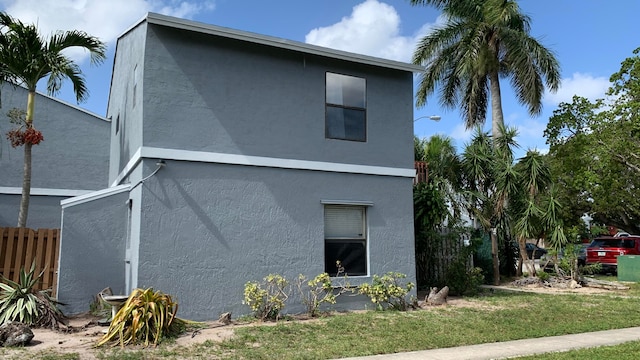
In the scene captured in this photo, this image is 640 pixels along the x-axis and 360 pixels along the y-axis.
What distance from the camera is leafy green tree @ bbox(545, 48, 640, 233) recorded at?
76.1 ft

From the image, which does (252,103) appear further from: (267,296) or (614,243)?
(614,243)

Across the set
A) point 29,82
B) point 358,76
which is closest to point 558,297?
point 358,76

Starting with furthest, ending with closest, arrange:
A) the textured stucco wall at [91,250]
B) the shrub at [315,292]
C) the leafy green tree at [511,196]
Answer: the leafy green tree at [511,196], the shrub at [315,292], the textured stucco wall at [91,250]

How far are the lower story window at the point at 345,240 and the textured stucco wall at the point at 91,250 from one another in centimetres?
416

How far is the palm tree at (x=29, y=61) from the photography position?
1135cm

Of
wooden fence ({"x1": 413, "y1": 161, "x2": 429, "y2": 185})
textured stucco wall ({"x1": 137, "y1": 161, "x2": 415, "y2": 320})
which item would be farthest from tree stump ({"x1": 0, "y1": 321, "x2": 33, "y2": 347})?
wooden fence ({"x1": 413, "y1": 161, "x2": 429, "y2": 185})

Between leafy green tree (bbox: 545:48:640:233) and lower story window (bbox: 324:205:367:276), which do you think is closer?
lower story window (bbox: 324:205:367:276)

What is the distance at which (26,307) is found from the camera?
29.0 ft

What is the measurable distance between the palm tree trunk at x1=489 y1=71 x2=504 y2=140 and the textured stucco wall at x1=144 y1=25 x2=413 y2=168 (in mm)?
9736

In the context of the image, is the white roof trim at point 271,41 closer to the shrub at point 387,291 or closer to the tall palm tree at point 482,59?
the shrub at point 387,291

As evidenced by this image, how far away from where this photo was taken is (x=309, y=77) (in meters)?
11.5

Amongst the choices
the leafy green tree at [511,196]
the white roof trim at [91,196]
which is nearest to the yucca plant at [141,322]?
the white roof trim at [91,196]

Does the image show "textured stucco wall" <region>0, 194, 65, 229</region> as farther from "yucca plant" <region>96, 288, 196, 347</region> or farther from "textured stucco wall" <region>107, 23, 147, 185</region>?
"yucca plant" <region>96, 288, 196, 347</region>

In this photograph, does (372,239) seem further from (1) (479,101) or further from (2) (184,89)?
(1) (479,101)
